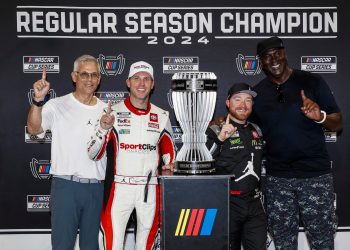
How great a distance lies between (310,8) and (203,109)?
1.72 m

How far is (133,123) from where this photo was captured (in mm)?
2586

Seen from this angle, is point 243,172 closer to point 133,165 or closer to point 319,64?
point 133,165

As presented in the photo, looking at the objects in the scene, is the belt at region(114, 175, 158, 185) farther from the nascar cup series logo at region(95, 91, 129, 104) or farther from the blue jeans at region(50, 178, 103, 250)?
the nascar cup series logo at region(95, 91, 129, 104)

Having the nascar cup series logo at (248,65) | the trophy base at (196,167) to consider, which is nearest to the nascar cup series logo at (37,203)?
the trophy base at (196,167)

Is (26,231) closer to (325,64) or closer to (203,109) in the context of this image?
(203,109)

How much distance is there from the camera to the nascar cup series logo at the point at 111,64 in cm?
338

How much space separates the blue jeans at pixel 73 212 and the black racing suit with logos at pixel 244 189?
790mm

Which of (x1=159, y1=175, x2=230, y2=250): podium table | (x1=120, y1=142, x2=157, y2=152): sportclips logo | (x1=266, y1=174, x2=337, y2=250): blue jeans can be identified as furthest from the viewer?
(x1=266, y1=174, x2=337, y2=250): blue jeans

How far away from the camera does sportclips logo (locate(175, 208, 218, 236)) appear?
1.98 meters

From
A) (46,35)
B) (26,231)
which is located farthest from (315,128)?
(26,231)

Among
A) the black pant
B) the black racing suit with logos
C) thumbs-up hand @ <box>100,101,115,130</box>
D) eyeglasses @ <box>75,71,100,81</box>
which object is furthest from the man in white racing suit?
the black pant

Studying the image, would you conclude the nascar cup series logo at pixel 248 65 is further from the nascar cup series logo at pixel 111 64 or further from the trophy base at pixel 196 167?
the trophy base at pixel 196 167

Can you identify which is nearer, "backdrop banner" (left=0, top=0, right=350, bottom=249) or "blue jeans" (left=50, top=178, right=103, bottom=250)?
"blue jeans" (left=50, top=178, right=103, bottom=250)

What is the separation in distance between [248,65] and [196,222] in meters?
1.78
